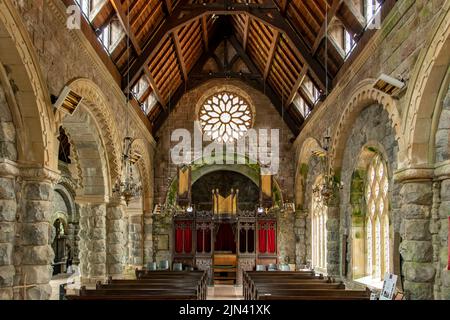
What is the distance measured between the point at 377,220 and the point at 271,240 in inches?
343

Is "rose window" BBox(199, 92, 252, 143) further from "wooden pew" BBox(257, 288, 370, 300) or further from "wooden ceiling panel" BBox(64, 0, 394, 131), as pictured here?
"wooden pew" BBox(257, 288, 370, 300)

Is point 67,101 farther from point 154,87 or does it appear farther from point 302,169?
point 302,169

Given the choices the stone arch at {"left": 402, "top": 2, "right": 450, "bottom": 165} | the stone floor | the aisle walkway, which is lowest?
the aisle walkway

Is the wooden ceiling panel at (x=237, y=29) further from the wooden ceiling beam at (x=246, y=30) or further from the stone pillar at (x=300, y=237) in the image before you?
the stone pillar at (x=300, y=237)

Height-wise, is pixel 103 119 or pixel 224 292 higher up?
pixel 103 119

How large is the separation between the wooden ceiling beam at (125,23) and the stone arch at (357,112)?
5202mm

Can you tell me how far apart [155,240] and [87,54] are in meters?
10.8

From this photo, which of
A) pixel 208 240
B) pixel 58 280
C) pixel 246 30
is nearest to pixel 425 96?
pixel 246 30

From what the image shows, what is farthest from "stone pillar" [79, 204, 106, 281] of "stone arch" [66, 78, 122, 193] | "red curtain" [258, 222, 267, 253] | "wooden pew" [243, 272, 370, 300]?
"red curtain" [258, 222, 267, 253]

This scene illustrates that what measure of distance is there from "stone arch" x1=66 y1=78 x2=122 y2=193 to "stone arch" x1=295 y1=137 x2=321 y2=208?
6346 mm

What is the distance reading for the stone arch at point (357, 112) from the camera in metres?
8.84

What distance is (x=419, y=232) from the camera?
786 centimetres

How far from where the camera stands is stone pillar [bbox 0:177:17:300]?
7.69m

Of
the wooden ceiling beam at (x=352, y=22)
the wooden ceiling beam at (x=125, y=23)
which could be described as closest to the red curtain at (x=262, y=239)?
the wooden ceiling beam at (x=125, y=23)
